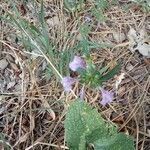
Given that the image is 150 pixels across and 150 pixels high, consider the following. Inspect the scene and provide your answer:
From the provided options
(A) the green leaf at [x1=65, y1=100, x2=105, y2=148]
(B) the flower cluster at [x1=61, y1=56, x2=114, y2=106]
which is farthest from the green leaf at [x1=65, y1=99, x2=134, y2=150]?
(B) the flower cluster at [x1=61, y1=56, x2=114, y2=106]

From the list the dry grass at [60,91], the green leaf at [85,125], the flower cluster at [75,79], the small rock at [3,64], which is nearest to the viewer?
the green leaf at [85,125]

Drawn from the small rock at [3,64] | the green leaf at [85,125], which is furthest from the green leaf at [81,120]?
the small rock at [3,64]

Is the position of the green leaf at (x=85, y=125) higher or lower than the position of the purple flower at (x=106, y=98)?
higher

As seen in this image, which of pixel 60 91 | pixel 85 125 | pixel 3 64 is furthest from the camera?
pixel 3 64

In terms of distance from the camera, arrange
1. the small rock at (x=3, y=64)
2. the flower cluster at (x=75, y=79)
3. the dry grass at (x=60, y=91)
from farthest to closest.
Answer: the small rock at (x=3, y=64)
the dry grass at (x=60, y=91)
the flower cluster at (x=75, y=79)

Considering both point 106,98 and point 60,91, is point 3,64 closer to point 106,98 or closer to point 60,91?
point 60,91

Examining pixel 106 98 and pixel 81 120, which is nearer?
pixel 81 120

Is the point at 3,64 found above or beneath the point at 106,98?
above

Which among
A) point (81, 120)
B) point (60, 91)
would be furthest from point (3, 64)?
point (81, 120)

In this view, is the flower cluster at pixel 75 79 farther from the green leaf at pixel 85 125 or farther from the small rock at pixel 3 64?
the small rock at pixel 3 64
